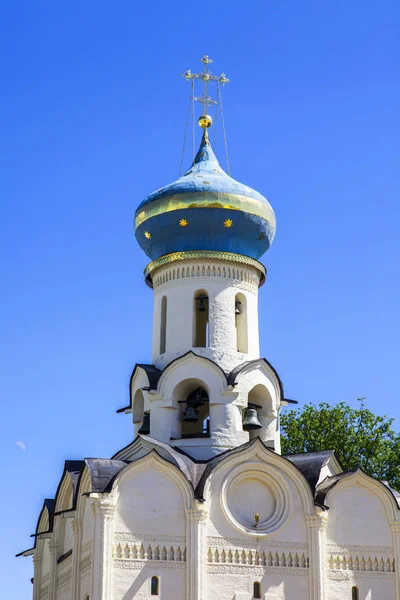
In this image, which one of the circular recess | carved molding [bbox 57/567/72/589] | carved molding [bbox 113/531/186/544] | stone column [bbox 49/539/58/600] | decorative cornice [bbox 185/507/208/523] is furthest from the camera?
stone column [bbox 49/539/58/600]

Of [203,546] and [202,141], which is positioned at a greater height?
[202,141]

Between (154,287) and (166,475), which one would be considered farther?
(154,287)

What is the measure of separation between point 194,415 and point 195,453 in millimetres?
706

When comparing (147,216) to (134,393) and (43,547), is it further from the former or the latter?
(43,547)

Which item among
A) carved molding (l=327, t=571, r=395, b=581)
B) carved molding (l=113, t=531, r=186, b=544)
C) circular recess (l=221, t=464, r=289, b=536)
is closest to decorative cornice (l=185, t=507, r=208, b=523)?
carved molding (l=113, t=531, r=186, b=544)

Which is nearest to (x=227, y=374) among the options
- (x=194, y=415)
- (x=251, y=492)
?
(x=194, y=415)

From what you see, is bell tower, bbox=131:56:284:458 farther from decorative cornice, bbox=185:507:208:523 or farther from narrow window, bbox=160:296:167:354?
decorative cornice, bbox=185:507:208:523

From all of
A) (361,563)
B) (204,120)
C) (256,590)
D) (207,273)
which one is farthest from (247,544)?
(204,120)

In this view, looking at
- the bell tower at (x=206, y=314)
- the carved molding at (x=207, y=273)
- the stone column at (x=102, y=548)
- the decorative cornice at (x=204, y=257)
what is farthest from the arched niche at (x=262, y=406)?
the stone column at (x=102, y=548)

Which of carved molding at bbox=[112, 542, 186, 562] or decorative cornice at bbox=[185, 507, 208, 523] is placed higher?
decorative cornice at bbox=[185, 507, 208, 523]

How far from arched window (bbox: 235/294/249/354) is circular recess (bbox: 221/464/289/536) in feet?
9.67

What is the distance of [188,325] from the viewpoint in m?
21.1

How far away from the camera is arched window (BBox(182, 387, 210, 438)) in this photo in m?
20.4

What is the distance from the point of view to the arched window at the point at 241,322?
21375 millimetres
